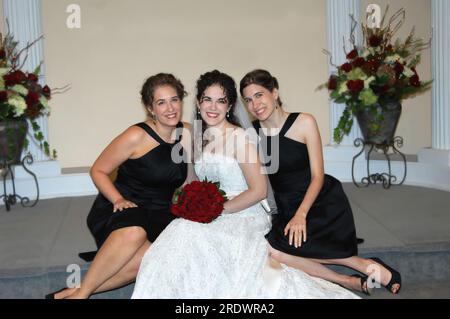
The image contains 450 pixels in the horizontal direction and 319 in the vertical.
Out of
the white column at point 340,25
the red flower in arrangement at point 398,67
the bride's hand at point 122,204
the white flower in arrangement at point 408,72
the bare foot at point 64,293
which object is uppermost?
the white column at point 340,25

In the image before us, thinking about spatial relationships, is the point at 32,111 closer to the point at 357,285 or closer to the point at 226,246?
the point at 226,246

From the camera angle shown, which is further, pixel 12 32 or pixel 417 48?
pixel 417 48

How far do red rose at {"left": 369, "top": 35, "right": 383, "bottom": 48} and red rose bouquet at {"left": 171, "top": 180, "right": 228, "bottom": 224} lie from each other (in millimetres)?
2878

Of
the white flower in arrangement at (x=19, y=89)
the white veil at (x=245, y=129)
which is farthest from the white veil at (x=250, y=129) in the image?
the white flower in arrangement at (x=19, y=89)

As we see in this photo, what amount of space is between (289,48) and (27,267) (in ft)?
13.3

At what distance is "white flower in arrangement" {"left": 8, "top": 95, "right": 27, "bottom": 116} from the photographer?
16.0ft

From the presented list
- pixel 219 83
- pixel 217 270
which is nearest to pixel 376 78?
pixel 219 83

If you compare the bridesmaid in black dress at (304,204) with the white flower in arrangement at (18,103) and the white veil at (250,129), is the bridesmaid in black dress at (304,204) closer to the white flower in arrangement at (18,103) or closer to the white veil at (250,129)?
the white veil at (250,129)

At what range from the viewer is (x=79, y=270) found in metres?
3.58

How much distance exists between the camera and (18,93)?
498cm

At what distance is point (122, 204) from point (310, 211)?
46.1 inches

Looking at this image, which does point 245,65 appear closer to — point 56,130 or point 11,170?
point 56,130

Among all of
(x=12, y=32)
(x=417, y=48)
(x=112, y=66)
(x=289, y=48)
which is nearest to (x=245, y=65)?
(x=289, y=48)

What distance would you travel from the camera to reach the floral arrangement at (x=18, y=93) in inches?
193
